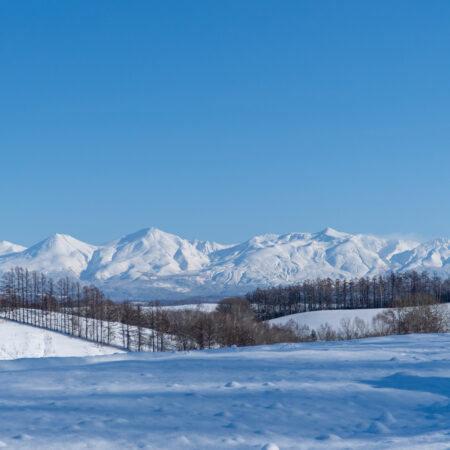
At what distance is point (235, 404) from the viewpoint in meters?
8.69

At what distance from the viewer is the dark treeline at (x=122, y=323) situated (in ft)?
227

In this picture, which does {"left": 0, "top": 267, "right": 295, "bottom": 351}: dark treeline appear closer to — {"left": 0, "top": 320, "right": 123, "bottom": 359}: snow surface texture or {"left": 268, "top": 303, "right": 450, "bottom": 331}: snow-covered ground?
{"left": 0, "top": 320, "right": 123, "bottom": 359}: snow surface texture

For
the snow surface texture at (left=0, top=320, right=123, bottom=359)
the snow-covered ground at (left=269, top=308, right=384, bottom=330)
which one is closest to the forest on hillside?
the snow surface texture at (left=0, top=320, right=123, bottom=359)

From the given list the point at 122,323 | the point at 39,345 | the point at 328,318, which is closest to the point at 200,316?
the point at 122,323

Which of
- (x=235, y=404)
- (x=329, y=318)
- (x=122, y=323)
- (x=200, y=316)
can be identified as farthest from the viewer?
(x=329, y=318)

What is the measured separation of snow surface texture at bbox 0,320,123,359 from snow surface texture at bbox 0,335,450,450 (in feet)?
155

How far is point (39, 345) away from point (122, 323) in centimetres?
2520

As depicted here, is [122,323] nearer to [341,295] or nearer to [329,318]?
[329,318]

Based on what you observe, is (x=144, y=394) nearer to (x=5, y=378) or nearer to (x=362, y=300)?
(x=5, y=378)

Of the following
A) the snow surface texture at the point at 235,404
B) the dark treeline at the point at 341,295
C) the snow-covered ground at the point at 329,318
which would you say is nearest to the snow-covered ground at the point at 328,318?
the snow-covered ground at the point at 329,318

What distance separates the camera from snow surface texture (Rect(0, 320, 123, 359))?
59312 millimetres

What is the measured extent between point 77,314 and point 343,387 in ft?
266

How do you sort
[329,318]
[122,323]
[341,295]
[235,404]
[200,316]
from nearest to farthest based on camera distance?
[235,404] → [200,316] → [122,323] → [329,318] → [341,295]

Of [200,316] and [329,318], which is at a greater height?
[200,316]
